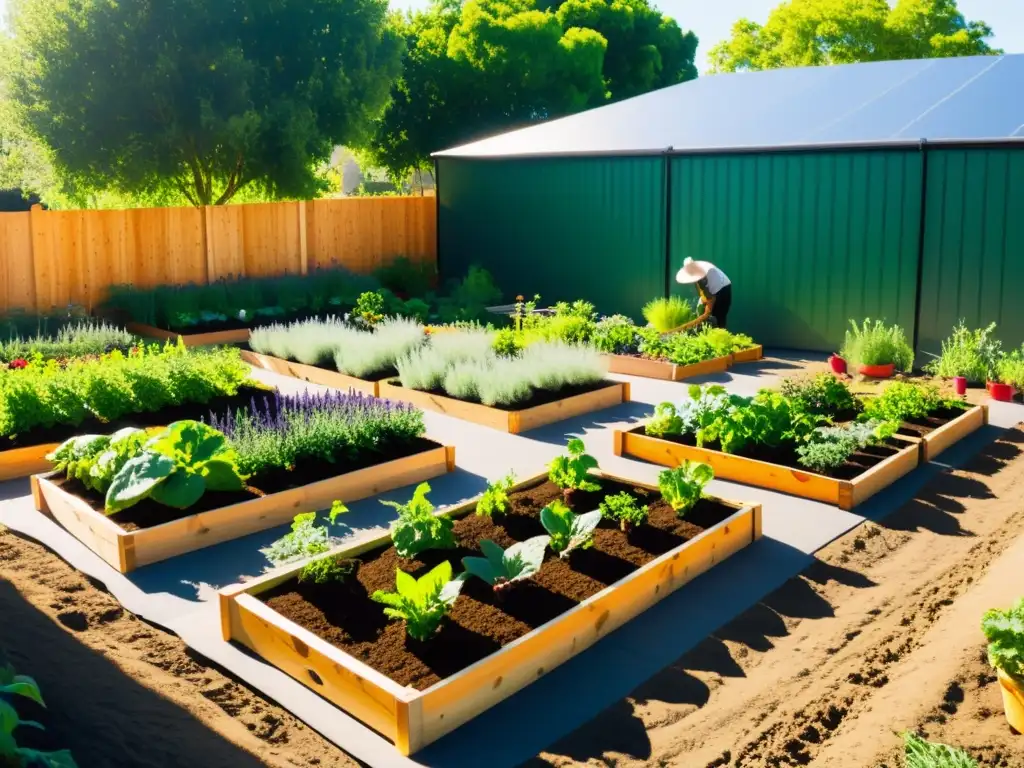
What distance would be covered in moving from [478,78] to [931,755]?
22.5 m

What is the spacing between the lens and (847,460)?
282 inches

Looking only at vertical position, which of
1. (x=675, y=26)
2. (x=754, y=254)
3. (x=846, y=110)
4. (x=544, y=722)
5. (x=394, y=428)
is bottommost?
(x=544, y=722)

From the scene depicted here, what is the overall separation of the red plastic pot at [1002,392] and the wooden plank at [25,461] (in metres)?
8.05

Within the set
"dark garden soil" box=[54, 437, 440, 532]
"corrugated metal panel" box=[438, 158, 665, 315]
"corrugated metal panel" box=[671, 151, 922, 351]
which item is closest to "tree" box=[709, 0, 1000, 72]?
"corrugated metal panel" box=[438, 158, 665, 315]

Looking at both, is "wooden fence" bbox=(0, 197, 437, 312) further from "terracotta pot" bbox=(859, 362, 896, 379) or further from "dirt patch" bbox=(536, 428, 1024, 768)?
"dirt patch" bbox=(536, 428, 1024, 768)

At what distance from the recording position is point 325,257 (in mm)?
16734

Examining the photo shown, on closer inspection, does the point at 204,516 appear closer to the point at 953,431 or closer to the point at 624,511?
the point at 624,511

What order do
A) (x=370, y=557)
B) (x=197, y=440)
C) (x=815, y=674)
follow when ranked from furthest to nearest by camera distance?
(x=197, y=440) < (x=370, y=557) < (x=815, y=674)

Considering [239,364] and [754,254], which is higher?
[754,254]

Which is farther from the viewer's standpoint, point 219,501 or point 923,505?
point 923,505

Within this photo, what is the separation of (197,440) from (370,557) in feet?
4.90

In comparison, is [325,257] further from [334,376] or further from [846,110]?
[846,110]

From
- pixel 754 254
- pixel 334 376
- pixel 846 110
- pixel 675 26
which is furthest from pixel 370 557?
pixel 675 26

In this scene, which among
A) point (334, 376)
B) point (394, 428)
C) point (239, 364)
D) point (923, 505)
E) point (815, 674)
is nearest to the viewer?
point (815, 674)
